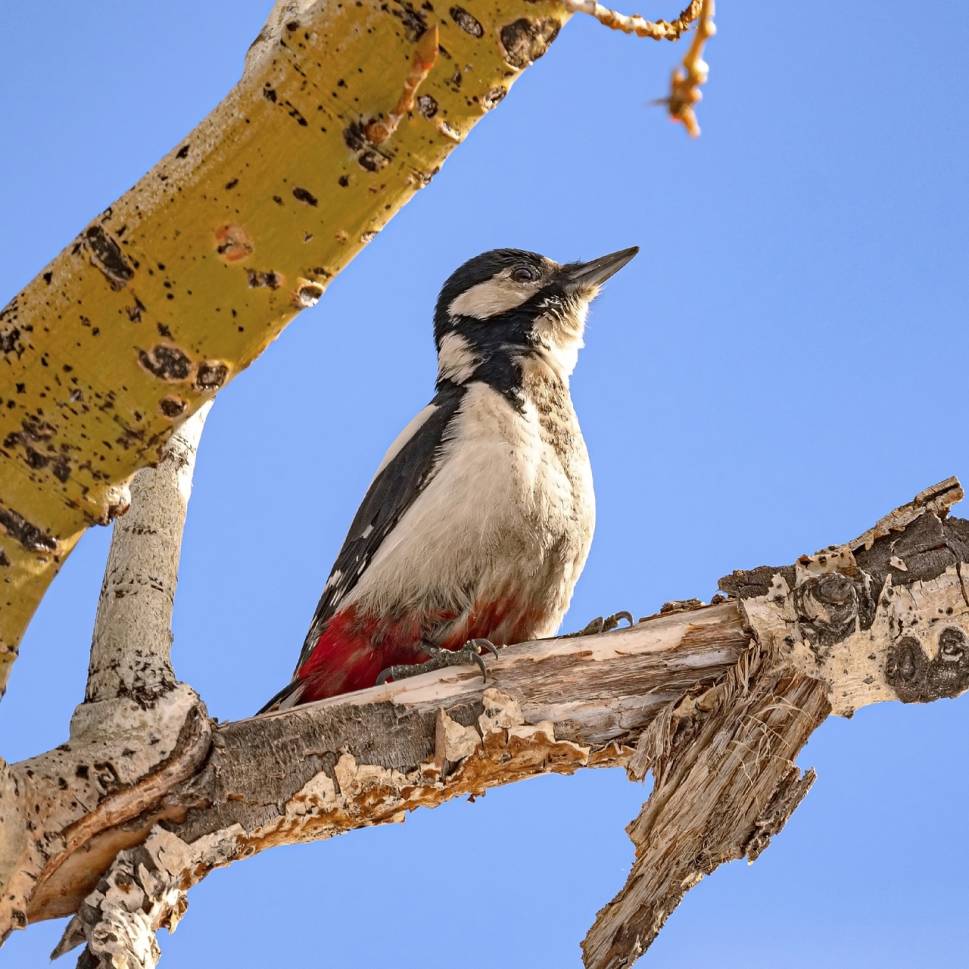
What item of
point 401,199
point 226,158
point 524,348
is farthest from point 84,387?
point 524,348

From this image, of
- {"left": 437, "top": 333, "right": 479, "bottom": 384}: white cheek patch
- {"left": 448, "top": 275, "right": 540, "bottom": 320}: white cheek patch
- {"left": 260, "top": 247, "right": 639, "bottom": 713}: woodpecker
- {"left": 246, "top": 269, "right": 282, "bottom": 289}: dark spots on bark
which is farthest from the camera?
{"left": 448, "top": 275, "right": 540, "bottom": 320}: white cheek patch

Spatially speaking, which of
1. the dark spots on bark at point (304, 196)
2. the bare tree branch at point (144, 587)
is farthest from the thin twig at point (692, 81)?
the bare tree branch at point (144, 587)

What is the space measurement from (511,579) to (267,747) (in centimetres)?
110

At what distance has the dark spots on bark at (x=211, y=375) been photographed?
2219 millimetres

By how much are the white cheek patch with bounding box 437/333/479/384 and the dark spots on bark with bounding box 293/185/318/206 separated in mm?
2513

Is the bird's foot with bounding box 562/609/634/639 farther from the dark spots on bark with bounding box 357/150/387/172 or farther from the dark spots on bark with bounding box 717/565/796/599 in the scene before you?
the dark spots on bark with bounding box 357/150/387/172

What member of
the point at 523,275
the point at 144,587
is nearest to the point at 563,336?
the point at 523,275

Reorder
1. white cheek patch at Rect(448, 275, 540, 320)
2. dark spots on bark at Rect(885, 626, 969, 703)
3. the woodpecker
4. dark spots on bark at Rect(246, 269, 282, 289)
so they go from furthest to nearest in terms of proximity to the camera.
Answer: white cheek patch at Rect(448, 275, 540, 320)
the woodpecker
dark spots on bark at Rect(885, 626, 969, 703)
dark spots on bark at Rect(246, 269, 282, 289)

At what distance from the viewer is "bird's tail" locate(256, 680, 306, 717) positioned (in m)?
3.97

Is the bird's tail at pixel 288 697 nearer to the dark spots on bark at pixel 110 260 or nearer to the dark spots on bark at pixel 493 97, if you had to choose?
the dark spots on bark at pixel 110 260

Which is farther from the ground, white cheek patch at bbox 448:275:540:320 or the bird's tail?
white cheek patch at bbox 448:275:540:320

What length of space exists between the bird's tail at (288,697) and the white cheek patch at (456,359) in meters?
1.33

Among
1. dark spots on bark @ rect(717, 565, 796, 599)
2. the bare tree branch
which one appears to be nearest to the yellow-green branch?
the bare tree branch

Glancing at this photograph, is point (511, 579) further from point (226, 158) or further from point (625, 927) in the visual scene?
point (226, 158)
